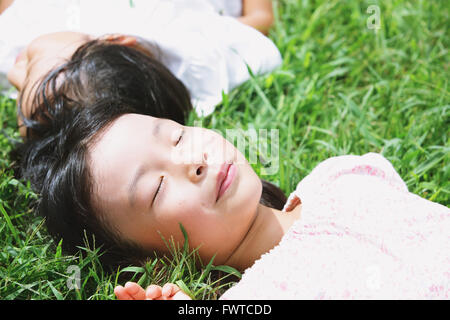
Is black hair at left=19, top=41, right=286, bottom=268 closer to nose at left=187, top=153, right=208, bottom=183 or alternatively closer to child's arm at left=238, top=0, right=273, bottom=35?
nose at left=187, top=153, right=208, bottom=183

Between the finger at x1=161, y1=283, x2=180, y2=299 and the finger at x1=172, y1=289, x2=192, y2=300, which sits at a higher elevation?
the finger at x1=161, y1=283, x2=180, y2=299

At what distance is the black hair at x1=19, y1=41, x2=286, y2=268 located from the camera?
4.88 ft

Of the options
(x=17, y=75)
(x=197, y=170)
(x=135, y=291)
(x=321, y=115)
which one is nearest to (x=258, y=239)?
(x=197, y=170)

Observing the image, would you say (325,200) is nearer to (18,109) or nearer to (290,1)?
(18,109)

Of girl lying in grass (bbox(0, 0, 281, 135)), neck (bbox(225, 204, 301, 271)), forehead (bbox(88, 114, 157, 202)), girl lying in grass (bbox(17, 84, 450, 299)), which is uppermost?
girl lying in grass (bbox(0, 0, 281, 135))

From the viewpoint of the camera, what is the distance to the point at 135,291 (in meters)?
1.28

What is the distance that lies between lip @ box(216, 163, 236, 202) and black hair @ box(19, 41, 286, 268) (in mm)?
301

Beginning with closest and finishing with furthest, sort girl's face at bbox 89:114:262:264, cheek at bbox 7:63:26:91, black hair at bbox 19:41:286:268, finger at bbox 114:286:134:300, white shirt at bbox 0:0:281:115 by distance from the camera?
1. finger at bbox 114:286:134:300
2. girl's face at bbox 89:114:262:264
3. black hair at bbox 19:41:286:268
4. cheek at bbox 7:63:26:91
5. white shirt at bbox 0:0:281:115

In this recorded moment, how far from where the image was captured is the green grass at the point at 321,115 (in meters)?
1.47

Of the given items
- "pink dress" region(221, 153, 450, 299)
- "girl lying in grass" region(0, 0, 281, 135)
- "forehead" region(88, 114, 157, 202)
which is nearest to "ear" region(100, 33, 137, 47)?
"girl lying in grass" region(0, 0, 281, 135)

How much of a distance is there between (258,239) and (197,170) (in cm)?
31

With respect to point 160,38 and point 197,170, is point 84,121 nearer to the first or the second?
point 197,170

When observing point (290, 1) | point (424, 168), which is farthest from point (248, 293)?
point (290, 1)

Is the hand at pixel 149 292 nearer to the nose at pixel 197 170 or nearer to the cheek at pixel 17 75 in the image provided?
the nose at pixel 197 170
